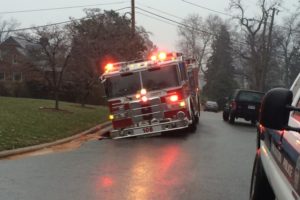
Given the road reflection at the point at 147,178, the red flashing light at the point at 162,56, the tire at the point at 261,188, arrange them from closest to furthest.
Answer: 1. the tire at the point at 261,188
2. the road reflection at the point at 147,178
3. the red flashing light at the point at 162,56

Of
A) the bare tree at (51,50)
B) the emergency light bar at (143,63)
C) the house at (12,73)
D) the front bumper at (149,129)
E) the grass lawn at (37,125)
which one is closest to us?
the grass lawn at (37,125)

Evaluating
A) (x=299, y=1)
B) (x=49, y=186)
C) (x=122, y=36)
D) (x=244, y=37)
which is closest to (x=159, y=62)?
(x=49, y=186)

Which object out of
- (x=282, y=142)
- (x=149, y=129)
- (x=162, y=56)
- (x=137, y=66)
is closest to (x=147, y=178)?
(x=282, y=142)

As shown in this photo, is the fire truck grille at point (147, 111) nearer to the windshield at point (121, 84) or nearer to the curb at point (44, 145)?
the windshield at point (121, 84)

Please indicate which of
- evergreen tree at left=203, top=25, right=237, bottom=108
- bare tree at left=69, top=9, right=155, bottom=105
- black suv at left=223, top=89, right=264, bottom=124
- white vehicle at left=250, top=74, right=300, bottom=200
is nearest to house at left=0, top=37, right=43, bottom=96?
bare tree at left=69, top=9, right=155, bottom=105

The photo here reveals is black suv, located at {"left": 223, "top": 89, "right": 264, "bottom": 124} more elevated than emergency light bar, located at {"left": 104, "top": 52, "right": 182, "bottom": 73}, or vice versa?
emergency light bar, located at {"left": 104, "top": 52, "right": 182, "bottom": 73}

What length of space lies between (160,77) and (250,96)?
9.27m

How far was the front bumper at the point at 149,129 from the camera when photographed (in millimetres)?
17297

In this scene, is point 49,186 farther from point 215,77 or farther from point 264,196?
point 215,77

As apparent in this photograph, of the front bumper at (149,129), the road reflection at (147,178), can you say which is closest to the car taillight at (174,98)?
the front bumper at (149,129)

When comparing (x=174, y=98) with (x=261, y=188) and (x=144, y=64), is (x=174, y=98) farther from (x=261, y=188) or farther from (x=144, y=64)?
(x=261, y=188)

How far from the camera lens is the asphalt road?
849 centimetres

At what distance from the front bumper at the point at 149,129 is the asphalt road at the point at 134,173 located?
148cm

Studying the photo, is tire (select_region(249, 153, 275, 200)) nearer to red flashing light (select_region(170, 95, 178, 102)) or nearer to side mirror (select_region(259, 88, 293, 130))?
side mirror (select_region(259, 88, 293, 130))
